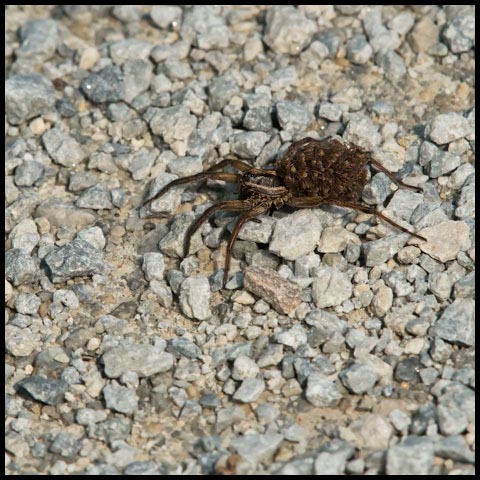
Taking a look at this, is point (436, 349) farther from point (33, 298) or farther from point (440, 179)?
point (33, 298)

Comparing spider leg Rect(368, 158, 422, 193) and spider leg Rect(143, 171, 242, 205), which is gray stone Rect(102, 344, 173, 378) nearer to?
spider leg Rect(143, 171, 242, 205)

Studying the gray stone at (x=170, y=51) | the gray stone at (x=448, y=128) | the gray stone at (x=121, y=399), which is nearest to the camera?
the gray stone at (x=121, y=399)

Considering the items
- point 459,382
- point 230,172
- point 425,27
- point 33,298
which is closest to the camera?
point 459,382

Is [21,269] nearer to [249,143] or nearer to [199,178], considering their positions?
[199,178]

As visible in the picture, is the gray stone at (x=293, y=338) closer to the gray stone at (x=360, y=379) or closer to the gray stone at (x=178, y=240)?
the gray stone at (x=360, y=379)

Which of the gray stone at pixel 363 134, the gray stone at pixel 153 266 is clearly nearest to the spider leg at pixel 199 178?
the gray stone at pixel 153 266

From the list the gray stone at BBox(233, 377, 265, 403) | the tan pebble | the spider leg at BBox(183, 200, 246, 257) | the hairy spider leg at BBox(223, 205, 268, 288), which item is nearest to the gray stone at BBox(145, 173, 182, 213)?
the spider leg at BBox(183, 200, 246, 257)

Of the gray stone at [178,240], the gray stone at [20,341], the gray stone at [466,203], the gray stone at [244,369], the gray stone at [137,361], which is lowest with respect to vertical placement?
the gray stone at [20,341]

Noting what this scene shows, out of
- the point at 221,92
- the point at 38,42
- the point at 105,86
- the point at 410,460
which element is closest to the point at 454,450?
the point at 410,460

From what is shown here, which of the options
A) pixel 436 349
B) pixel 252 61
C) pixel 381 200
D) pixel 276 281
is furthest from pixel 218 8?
pixel 436 349
